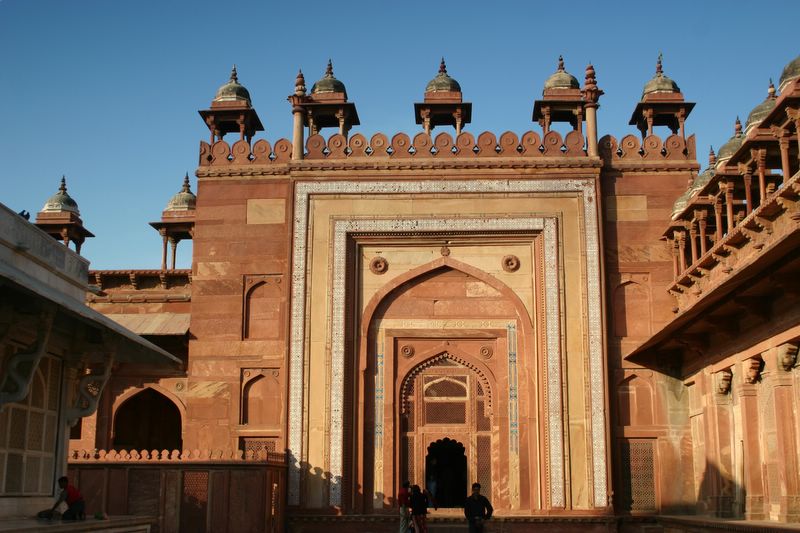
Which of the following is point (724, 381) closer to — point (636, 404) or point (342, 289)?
point (636, 404)

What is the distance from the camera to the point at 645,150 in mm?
16969

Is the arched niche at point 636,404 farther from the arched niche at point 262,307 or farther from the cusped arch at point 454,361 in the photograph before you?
the arched niche at point 262,307

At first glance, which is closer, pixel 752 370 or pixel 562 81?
pixel 752 370

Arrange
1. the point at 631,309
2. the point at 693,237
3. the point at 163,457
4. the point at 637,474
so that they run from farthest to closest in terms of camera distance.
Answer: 1. the point at 631,309
2. the point at 637,474
3. the point at 693,237
4. the point at 163,457

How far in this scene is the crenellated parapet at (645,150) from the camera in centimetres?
1692

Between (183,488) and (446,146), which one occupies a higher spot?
(446,146)

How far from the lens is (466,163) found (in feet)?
55.2

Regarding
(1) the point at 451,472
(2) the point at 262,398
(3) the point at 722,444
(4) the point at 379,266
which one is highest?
(4) the point at 379,266

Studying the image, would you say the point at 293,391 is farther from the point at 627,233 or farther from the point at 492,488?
the point at 627,233

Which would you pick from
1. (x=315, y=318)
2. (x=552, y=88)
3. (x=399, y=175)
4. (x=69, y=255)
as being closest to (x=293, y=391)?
(x=315, y=318)

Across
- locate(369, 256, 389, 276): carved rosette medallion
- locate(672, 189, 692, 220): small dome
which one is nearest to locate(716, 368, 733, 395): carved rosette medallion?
locate(672, 189, 692, 220): small dome

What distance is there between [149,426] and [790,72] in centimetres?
1326

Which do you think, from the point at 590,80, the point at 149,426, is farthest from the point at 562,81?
the point at 149,426

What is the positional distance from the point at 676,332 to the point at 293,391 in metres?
5.78
